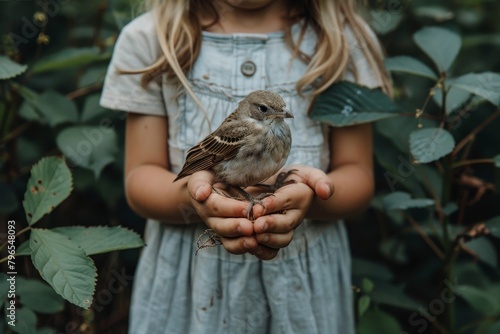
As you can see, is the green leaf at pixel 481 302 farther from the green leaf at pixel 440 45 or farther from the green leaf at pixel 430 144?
the green leaf at pixel 440 45

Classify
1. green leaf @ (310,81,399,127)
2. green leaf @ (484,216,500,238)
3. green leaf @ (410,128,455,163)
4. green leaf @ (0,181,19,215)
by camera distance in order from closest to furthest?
green leaf @ (410,128,455,163) → green leaf @ (310,81,399,127) → green leaf @ (484,216,500,238) → green leaf @ (0,181,19,215)

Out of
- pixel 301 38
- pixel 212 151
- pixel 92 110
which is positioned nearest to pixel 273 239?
pixel 212 151

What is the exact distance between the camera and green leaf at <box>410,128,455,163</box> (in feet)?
6.59

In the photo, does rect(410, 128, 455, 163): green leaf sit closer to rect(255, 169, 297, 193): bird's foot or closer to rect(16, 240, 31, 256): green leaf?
rect(255, 169, 297, 193): bird's foot

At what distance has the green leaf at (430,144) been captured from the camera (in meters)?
2.01

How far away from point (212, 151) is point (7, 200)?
3.18 ft

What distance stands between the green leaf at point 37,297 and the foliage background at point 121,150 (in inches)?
10.6

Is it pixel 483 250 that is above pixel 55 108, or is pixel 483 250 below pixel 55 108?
below

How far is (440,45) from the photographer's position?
7.54 ft

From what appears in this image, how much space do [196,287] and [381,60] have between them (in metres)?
1.02

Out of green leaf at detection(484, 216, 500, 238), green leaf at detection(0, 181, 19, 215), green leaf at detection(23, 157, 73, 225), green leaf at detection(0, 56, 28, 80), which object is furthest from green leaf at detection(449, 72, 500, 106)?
green leaf at detection(0, 181, 19, 215)

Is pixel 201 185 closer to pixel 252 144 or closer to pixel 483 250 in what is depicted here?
pixel 252 144

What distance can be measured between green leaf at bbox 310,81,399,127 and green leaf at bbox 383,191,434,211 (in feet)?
0.94

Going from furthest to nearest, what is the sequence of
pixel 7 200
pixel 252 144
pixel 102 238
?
pixel 7 200, pixel 102 238, pixel 252 144
